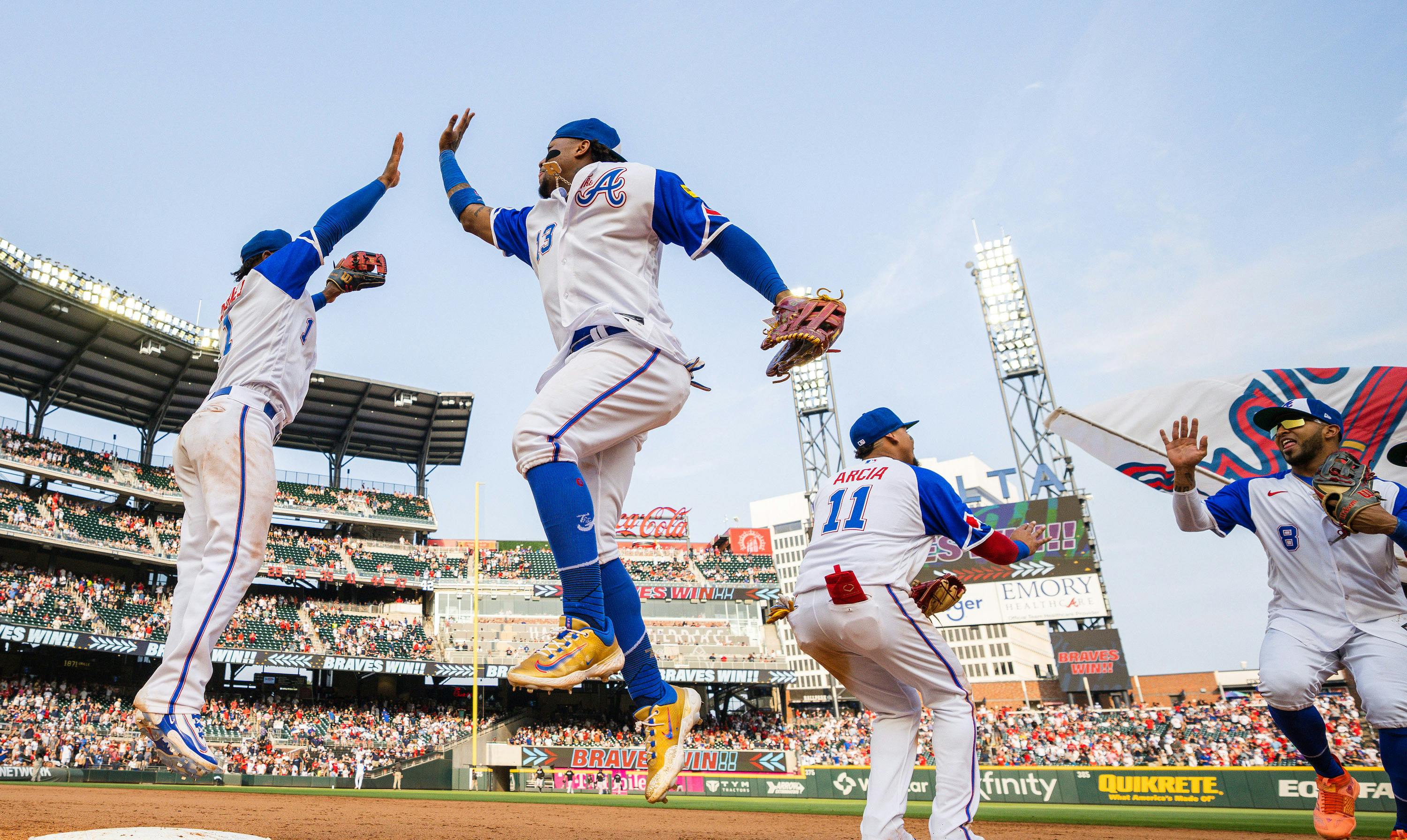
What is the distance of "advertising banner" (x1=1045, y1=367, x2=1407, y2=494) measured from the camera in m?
7.19

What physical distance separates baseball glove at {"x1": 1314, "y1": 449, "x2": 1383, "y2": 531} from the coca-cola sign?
39625 mm

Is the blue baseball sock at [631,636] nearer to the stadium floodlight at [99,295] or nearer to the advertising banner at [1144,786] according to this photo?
the advertising banner at [1144,786]

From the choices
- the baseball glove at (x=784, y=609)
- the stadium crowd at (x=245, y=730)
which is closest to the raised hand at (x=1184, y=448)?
the baseball glove at (x=784, y=609)

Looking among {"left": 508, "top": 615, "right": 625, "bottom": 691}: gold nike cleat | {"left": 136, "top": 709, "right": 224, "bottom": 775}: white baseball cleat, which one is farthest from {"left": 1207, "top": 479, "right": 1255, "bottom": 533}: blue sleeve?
{"left": 136, "top": 709, "right": 224, "bottom": 775}: white baseball cleat

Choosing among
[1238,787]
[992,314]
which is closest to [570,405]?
[1238,787]

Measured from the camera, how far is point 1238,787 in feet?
43.7

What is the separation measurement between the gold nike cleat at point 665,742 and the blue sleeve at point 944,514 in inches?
63.1

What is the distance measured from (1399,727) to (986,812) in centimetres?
1007

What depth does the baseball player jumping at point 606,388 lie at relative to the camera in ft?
9.21

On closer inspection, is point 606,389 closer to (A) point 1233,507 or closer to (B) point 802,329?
(B) point 802,329

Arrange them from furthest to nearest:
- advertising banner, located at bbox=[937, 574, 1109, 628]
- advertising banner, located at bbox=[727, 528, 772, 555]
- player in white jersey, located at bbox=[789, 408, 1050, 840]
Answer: advertising banner, located at bbox=[727, 528, 772, 555] < advertising banner, located at bbox=[937, 574, 1109, 628] < player in white jersey, located at bbox=[789, 408, 1050, 840]

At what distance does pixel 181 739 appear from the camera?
11.0 feet

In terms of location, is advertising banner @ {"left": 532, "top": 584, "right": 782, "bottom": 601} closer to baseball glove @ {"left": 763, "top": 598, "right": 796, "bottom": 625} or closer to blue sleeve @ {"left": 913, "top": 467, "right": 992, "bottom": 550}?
baseball glove @ {"left": 763, "top": 598, "right": 796, "bottom": 625}

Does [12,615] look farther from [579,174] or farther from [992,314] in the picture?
[992,314]
